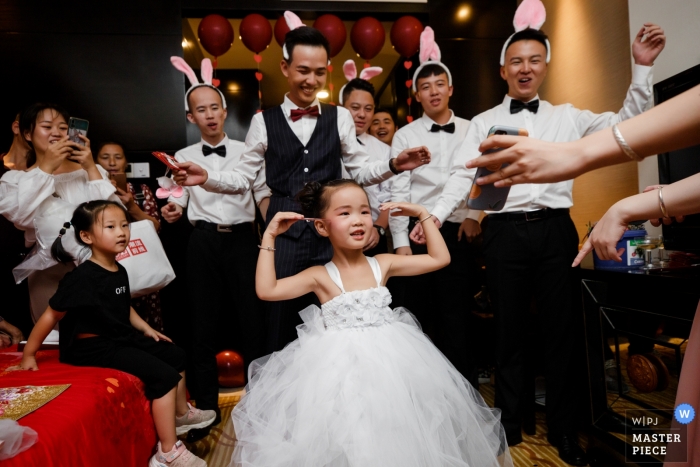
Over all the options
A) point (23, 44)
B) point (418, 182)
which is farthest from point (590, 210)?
point (23, 44)

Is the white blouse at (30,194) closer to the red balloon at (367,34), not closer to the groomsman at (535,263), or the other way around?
the groomsman at (535,263)

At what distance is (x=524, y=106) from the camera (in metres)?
2.44

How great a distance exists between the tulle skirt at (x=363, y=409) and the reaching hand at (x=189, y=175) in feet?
2.75

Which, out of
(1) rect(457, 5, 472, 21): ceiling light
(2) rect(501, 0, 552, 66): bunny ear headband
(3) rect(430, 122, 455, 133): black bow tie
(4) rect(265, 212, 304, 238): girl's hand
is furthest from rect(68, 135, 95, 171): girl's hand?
(1) rect(457, 5, 472, 21): ceiling light

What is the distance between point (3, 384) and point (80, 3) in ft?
9.96

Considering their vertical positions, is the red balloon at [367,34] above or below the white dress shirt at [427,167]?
above

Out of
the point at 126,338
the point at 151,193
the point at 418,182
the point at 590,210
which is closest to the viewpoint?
the point at 126,338

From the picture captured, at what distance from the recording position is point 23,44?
3.59m

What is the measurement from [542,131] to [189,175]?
1.71m

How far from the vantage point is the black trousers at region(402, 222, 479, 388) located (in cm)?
266

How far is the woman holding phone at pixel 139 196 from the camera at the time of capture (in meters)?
3.06

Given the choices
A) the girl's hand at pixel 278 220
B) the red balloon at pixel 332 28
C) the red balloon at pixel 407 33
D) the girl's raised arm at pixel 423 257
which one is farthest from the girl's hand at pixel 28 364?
the red balloon at pixel 407 33

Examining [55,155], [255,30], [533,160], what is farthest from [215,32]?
[533,160]

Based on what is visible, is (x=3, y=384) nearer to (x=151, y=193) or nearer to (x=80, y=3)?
(x=151, y=193)
